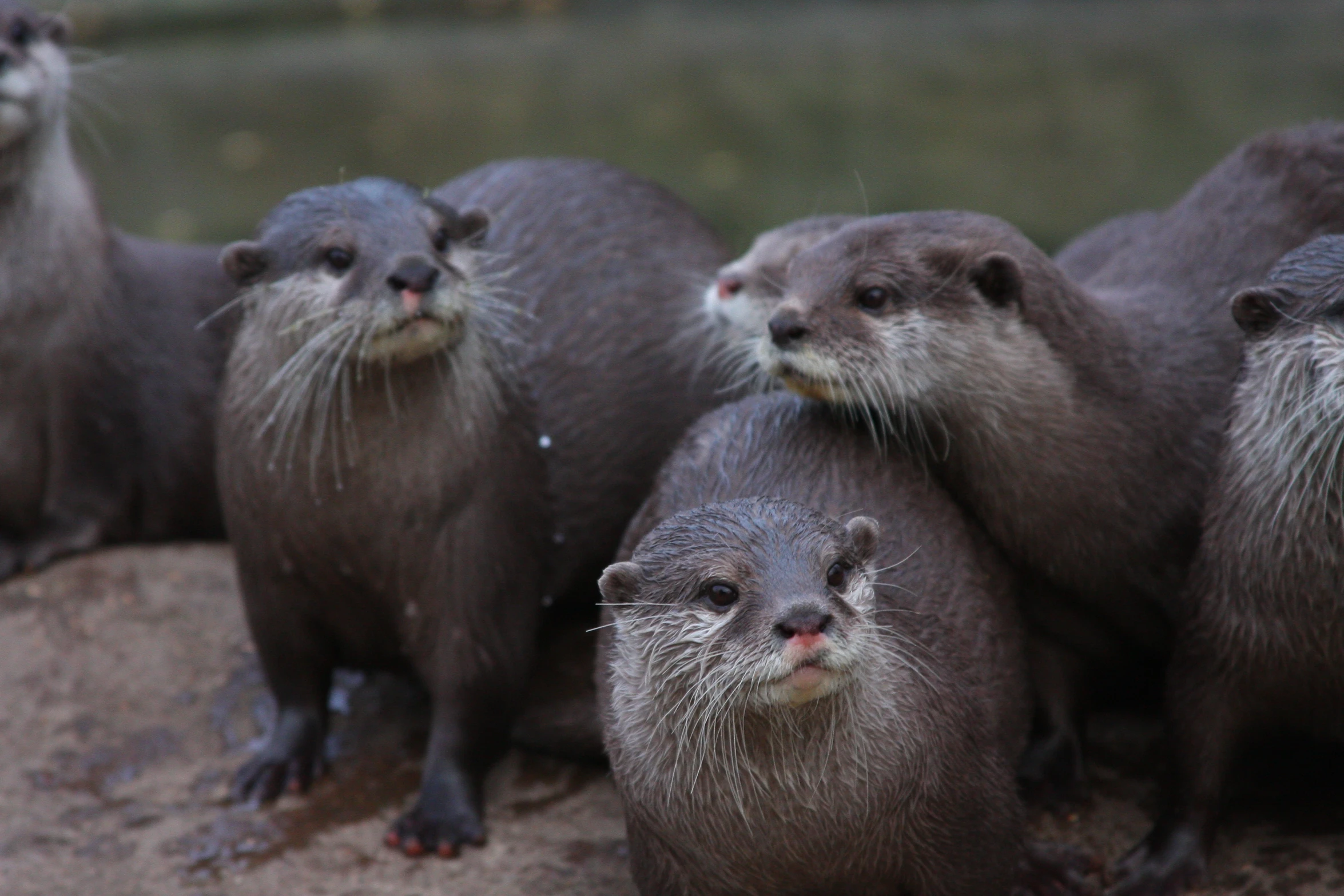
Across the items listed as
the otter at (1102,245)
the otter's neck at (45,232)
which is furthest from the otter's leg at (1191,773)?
the otter's neck at (45,232)

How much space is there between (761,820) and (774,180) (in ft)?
21.9

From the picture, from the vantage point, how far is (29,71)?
4.30 metres

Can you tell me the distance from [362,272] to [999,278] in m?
1.18

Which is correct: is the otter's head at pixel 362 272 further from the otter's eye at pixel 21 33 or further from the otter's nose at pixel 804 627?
the otter's eye at pixel 21 33

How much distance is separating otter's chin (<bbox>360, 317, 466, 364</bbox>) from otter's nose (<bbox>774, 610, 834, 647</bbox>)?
3.61ft

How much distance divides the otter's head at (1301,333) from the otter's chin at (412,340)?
55.7 inches

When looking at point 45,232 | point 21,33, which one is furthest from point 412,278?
point 21,33

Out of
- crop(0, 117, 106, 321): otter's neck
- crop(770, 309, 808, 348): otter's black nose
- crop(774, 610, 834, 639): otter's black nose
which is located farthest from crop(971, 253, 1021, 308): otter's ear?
crop(0, 117, 106, 321): otter's neck

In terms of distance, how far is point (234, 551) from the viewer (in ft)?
11.2

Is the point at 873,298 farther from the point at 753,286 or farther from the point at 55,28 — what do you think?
the point at 55,28

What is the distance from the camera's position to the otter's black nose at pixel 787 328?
2.94 metres

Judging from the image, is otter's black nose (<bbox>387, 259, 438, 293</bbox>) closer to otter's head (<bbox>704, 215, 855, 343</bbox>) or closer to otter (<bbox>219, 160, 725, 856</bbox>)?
otter (<bbox>219, 160, 725, 856</bbox>)

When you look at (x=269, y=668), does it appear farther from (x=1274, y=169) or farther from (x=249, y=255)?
(x=1274, y=169)

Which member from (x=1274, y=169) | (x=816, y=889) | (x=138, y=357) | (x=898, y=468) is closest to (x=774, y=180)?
(x=138, y=357)
